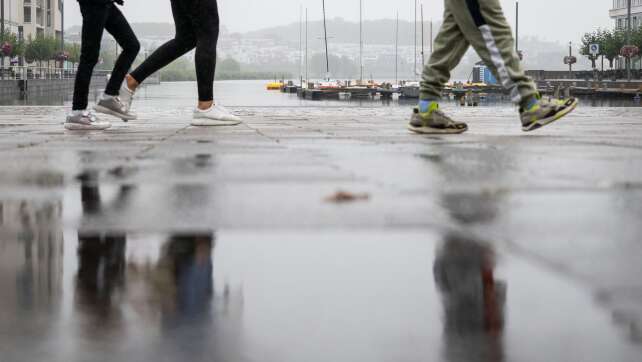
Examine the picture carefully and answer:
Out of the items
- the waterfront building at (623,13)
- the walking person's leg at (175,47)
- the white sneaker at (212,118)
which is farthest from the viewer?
the waterfront building at (623,13)

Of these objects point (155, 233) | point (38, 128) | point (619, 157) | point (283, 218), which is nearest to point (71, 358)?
point (155, 233)

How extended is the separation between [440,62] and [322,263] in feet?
15.0

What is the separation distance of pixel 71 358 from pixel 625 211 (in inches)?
67.2

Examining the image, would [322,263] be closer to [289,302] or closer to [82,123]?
[289,302]

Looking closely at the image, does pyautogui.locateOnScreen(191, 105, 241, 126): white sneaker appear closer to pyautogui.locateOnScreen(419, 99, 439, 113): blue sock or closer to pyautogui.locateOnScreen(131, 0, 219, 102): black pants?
pyautogui.locateOnScreen(131, 0, 219, 102): black pants

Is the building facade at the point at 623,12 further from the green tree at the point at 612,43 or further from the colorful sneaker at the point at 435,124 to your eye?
the colorful sneaker at the point at 435,124

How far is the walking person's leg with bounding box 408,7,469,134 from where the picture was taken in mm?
6273

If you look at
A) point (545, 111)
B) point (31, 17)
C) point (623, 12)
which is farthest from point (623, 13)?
point (545, 111)

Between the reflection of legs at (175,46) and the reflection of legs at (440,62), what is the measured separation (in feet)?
6.58

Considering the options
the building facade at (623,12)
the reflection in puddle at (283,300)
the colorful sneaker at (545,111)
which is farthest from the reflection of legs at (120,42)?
the building facade at (623,12)

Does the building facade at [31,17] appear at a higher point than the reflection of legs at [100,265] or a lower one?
higher

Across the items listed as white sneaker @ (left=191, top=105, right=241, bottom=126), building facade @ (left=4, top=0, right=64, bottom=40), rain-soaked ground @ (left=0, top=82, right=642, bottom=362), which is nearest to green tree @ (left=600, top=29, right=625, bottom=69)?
building facade @ (left=4, top=0, right=64, bottom=40)

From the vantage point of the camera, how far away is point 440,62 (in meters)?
6.33

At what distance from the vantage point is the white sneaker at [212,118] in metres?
7.60
